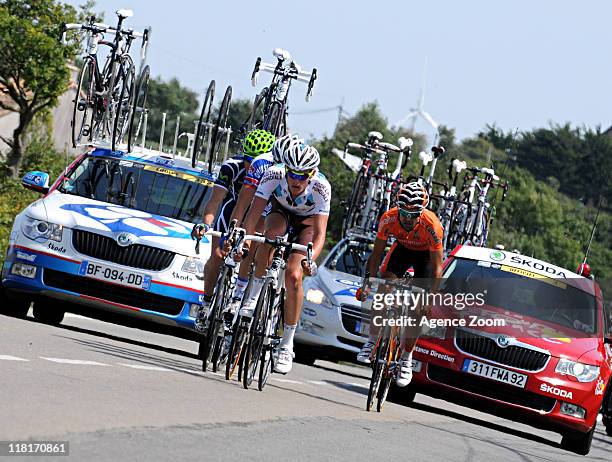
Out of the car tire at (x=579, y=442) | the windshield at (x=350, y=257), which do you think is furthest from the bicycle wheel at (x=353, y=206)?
the car tire at (x=579, y=442)

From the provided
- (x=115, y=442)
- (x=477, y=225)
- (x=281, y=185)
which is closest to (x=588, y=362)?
(x=281, y=185)

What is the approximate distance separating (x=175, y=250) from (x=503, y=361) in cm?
352

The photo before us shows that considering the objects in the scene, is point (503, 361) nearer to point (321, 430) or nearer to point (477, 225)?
point (321, 430)

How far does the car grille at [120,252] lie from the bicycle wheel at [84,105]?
12.8 ft

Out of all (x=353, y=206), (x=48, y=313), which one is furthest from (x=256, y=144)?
(x=353, y=206)

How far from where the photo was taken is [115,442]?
25.0 feet

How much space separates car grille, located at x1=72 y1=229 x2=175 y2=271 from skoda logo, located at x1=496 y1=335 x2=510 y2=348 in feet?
11.3

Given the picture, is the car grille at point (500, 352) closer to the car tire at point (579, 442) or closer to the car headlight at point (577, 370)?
the car headlight at point (577, 370)

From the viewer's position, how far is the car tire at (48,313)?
54.3 feet

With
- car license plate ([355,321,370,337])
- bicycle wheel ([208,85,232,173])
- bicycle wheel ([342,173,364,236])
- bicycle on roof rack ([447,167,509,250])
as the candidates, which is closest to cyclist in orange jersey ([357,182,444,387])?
bicycle wheel ([208,85,232,173])

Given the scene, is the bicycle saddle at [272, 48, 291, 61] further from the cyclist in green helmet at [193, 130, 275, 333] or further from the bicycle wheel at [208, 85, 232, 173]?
the cyclist in green helmet at [193, 130, 275, 333]

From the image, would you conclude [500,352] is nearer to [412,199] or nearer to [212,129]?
[412,199]

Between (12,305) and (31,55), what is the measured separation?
49650 millimetres

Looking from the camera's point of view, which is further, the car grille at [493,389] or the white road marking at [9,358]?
the car grille at [493,389]
